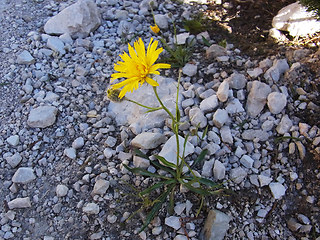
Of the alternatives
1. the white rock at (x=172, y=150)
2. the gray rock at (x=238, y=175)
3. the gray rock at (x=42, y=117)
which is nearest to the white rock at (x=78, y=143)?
the gray rock at (x=42, y=117)

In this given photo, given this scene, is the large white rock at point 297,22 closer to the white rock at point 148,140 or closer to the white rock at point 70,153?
the white rock at point 148,140

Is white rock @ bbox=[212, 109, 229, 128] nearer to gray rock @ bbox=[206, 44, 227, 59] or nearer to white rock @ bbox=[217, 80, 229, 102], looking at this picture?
white rock @ bbox=[217, 80, 229, 102]

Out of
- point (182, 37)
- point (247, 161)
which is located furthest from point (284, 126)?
point (182, 37)

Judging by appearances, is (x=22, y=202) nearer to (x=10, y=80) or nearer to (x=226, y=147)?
(x=10, y=80)

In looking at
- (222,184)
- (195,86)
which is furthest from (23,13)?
(222,184)

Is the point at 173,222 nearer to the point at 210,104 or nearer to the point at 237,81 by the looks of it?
the point at 210,104

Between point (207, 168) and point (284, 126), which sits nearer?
point (207, 168)
